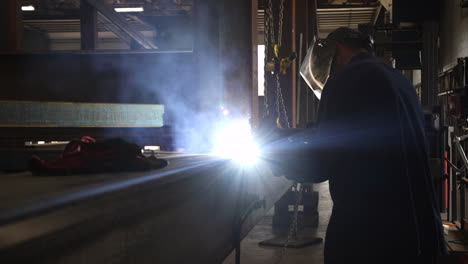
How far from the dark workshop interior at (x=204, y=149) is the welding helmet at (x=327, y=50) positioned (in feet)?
0.07

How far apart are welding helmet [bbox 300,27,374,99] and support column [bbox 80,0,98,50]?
2662 mm

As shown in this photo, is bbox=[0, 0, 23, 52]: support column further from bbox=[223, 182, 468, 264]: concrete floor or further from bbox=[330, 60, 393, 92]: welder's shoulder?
bbox=[330, 60, 393, 92]: welder's shoulder

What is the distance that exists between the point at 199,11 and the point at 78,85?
2006mm

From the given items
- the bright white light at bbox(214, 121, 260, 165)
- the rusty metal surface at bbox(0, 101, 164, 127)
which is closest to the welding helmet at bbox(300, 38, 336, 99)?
the bright white light at bbox(214, 121, 260, 165)

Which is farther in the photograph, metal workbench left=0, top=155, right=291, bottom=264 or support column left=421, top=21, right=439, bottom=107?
support column left=421, top=21, right=439, bottom=107

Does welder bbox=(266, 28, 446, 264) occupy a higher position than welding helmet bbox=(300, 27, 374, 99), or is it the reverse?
welding helmet bbox=(300, 27, 374, 99)

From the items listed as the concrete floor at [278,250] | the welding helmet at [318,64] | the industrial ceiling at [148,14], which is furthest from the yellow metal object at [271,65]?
the industrial ceiling at [148,14]

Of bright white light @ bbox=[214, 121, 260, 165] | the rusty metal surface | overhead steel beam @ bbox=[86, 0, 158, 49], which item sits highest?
overhead steel beam @ bbox=[86, 0, 158, 49]

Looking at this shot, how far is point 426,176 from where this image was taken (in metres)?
2.32

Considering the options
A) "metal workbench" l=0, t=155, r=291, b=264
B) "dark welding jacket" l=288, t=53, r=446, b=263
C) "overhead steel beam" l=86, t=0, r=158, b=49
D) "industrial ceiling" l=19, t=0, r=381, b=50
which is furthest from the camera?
Answer: "industrial ceiling" l=19, t=0, r=381, b=50

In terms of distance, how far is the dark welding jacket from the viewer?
229cm

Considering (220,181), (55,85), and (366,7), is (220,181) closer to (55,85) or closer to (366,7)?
(55,85)

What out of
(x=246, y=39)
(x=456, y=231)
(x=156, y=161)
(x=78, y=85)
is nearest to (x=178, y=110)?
(x=246, y=39)

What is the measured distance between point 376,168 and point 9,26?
4032mm
